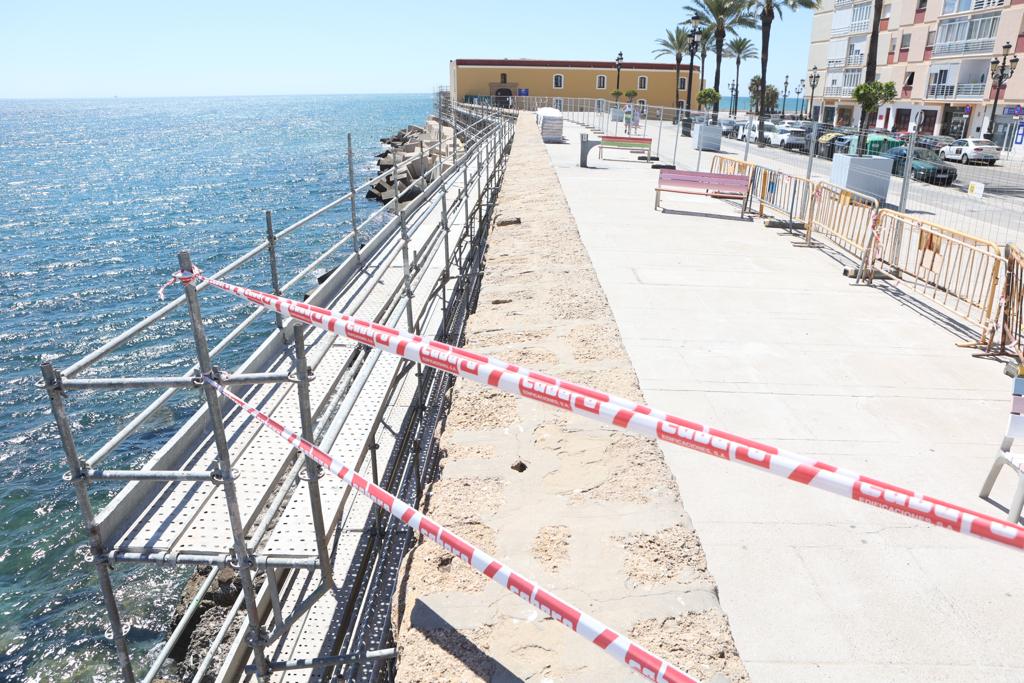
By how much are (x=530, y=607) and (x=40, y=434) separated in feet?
45.5

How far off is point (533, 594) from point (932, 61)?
60.1m

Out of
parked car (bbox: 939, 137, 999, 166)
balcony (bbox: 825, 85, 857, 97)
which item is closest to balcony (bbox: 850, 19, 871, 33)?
balcony (bbox: 825, 85, 857, 97)

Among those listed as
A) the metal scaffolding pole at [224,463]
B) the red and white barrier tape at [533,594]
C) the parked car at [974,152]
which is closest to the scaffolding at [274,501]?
the metal scaffolding pole at [224,463]

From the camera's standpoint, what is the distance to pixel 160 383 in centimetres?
268

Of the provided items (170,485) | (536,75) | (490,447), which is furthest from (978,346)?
A: (536,75)

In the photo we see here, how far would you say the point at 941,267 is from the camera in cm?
880

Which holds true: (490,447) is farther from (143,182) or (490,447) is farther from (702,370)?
(143,182)

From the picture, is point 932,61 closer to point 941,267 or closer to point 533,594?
point 941,267

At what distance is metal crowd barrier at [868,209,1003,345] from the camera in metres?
7.56

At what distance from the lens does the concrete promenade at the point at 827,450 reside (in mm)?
3234

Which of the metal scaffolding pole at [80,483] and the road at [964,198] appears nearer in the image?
the metal scaffolding pole at [80,483]

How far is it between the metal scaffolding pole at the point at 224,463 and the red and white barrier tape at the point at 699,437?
→ 1.68 ft

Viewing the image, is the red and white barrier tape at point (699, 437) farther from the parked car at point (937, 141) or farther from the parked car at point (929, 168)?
the parked car at point (937, 141)

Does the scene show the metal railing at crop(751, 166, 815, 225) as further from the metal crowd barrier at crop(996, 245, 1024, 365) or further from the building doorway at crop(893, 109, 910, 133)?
the building doorway at crop(893, 109, 910, 133)
